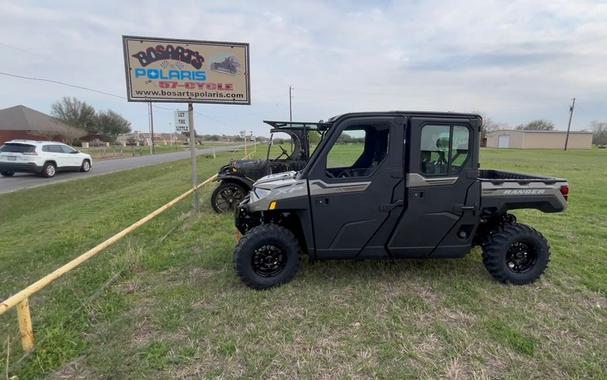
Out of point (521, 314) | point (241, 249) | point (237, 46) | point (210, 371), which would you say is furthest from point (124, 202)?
point (521, 314)

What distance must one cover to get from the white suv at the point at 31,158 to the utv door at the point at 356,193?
56.6 feet

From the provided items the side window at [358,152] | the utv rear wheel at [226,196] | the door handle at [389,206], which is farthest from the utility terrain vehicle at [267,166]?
the door handle at [389,206]

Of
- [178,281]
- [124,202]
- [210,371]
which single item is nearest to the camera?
[210,371]

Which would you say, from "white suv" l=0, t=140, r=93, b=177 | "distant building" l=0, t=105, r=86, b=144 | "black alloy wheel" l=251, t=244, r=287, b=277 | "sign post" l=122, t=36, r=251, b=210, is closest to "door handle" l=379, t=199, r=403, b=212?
"black alloy wheel" l=251, t=244, r=287, b=277

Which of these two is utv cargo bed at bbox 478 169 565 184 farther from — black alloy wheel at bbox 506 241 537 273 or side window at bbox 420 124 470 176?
black alloy wheel at bbox 506 241 537 273

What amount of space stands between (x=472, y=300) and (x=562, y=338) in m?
0.81

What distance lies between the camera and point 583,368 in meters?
2.59

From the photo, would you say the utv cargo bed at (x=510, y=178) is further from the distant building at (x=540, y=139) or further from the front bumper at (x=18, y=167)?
the distant building at (x=540, y=139)

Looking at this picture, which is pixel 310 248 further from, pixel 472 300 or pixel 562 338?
pixel 562 338

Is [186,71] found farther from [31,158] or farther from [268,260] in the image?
[31,158]

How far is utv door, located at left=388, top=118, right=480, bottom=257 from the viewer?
3689 millimetres

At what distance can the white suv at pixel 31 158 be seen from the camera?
15.3m

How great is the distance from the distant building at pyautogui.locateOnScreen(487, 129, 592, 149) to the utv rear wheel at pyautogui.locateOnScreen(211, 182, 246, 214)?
70.5 m

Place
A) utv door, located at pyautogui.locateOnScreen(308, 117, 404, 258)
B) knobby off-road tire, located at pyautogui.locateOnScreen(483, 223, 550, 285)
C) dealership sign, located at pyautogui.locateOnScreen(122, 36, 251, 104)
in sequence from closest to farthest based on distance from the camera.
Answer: utv door, located at pyautogui.locateOnScreen(308, 117, 404, 258) < knobby off-road tire, located at pyautogui.locateOnScreen(483, 223, 550, 285) < dealership sign, located at pyautogui.locateOnScreen(122, 36, 251, 104)
